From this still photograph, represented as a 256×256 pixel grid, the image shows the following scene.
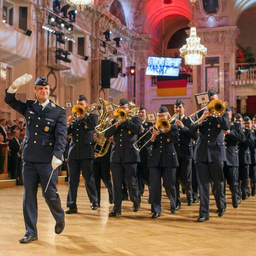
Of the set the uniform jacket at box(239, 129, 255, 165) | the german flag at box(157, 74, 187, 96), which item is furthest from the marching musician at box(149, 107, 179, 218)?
the german flag at box(157, 74, 187, 96)

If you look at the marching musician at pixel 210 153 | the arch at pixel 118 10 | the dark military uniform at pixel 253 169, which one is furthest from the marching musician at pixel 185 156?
the arch at pixel 118 10

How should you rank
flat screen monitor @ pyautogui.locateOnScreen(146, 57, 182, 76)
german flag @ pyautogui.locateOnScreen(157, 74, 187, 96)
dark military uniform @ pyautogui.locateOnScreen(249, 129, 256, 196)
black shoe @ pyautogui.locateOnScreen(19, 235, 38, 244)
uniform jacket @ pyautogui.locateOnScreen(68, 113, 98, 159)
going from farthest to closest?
german flag @ pyautogui.locateOnScreen(157, 74, 187, 96) → flat screen monitor @ pyautogui.locateOnScreen(146, 57, 182, 76) → dark military uniform @ pyautogui.locateOnScreen(249, 129, 256, 196) → uniform jacket @ pyautogui.locateOnScreen(68, 113, 98, 159) → black shoe @ pyautogui.locateOnScreen(19, 235, 38, 244)

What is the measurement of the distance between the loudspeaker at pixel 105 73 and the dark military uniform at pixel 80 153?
12.5 m

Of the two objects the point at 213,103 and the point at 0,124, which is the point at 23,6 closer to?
the point at 0,124

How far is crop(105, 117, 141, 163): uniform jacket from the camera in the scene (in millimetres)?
6660

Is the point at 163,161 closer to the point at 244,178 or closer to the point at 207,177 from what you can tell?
the point at 207,177

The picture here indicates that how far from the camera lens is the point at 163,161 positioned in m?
6.67

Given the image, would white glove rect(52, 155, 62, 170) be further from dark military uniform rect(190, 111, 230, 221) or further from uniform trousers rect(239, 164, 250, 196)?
uniform trousers rect(239, 164, 250, 196)

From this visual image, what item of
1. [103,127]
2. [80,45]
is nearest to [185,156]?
[103,127]

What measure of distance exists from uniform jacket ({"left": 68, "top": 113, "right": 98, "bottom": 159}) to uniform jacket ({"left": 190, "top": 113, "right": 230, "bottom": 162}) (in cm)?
164

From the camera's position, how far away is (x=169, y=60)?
2284 cm

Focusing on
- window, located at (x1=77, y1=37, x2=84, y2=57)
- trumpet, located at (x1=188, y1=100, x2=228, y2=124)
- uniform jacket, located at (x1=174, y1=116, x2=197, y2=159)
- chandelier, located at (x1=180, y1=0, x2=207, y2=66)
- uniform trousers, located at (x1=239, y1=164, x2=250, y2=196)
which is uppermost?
window, located at (x1=77, y1=37, x2=84, y2=57)

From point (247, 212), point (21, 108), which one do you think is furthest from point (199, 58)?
point (21, 108)

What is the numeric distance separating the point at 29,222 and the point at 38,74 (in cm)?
1139
